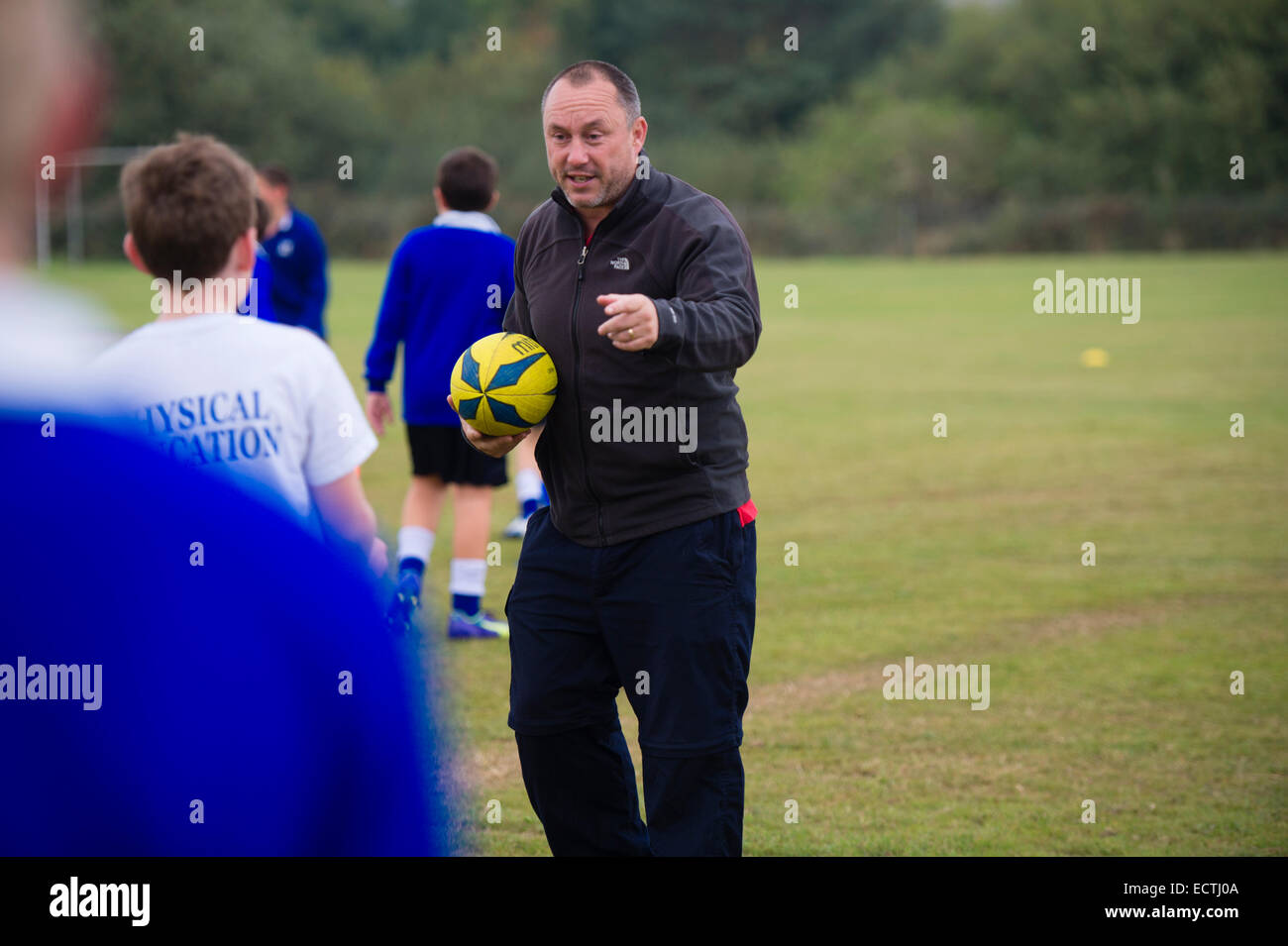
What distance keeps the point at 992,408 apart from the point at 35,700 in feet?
51.2

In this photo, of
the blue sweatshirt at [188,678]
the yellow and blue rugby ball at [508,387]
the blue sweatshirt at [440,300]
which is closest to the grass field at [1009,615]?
the blue sweatshirt at [440,300]

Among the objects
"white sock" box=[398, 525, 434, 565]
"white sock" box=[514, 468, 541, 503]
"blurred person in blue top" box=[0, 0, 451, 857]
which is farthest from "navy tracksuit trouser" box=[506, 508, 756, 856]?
"white sock" box=[514, 468, 541, 503]

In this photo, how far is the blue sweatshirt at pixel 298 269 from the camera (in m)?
10.2

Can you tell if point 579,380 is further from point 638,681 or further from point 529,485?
point 529,485

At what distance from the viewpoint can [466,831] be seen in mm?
4836

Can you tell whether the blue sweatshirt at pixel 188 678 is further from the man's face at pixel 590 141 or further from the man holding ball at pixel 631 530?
the man's face at pixel 590 141

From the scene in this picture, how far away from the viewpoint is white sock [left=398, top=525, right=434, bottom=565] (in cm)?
736

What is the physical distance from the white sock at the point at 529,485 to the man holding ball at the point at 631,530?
5.39 m

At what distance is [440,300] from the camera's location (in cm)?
733

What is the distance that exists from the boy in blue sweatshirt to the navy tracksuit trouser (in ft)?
→ 11.4

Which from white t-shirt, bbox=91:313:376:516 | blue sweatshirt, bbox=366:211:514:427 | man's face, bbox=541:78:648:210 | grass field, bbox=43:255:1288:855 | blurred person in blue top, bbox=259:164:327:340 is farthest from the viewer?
blurred person in blue top, bbox=259:164:327:340

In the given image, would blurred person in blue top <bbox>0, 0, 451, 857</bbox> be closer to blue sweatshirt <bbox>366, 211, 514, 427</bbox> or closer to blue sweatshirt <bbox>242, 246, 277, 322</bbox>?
blue sweatshirt <bbox>366, 211, 514, 427</bbox>
